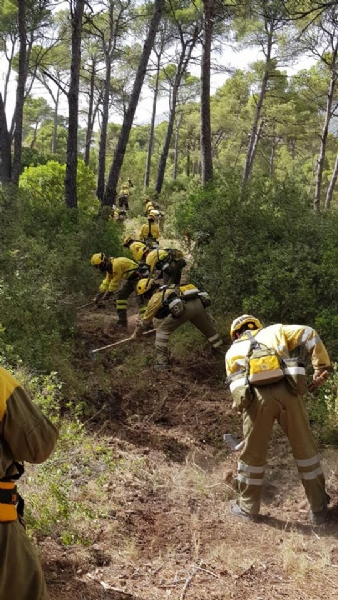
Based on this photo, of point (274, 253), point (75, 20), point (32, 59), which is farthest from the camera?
point (32, 59)

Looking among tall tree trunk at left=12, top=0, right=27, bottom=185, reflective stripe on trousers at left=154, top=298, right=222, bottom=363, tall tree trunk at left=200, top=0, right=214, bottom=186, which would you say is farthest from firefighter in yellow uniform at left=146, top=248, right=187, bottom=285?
tall tree trunk at left=12, top=0, right=27, bottom=185

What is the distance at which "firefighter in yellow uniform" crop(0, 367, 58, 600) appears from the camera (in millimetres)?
2002

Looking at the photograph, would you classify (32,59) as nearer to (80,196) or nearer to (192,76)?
(192,76)

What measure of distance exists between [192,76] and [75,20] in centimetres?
1931

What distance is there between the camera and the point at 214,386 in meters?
6.51

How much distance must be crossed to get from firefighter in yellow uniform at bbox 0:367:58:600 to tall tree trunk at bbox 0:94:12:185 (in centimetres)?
1034

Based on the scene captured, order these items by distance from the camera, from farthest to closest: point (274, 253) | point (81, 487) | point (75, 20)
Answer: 1. point (75, 20)
2. point (274, 253)
3. point (81, 487)

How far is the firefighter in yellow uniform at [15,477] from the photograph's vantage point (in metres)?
2.00

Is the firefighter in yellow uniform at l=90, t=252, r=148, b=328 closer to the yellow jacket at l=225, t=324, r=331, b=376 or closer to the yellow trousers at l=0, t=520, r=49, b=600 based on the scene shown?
the yellow jacket at l=225, t=324, r=331, b=376

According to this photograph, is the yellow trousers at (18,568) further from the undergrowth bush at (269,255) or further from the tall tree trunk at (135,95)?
the tall tree trunk at (135,95)

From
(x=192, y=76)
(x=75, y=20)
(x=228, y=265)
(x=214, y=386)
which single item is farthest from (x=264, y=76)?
(x=214, y=386)

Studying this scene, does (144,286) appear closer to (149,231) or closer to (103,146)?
(149,231)

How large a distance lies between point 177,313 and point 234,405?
3021 mm

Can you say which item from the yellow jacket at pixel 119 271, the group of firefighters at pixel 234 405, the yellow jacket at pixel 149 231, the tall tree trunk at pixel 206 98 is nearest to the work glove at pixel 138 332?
the group of firefighters at pixel 234 405
